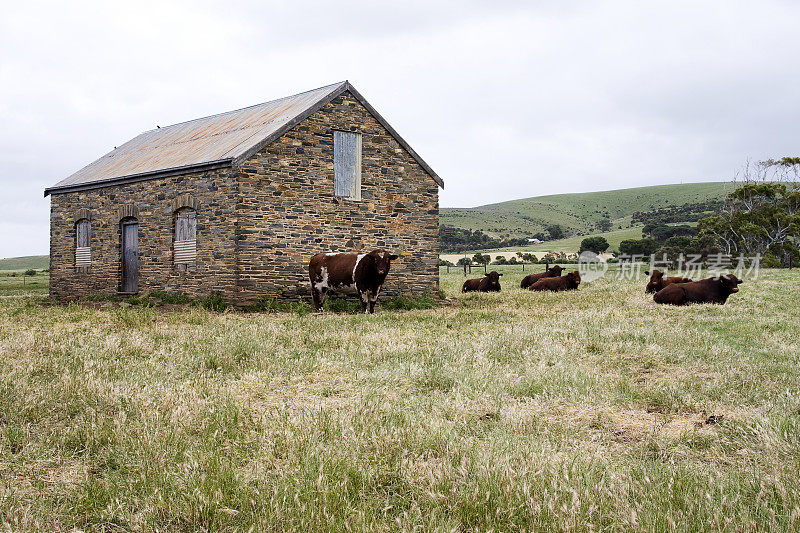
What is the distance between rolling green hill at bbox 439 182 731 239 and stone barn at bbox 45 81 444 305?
83.5 meters

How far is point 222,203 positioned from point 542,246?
81000 millimetres

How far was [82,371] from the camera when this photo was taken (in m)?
6.68

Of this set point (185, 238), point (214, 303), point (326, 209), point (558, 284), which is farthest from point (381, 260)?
point (558, 284)

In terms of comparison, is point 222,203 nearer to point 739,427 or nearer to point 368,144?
point 368,144

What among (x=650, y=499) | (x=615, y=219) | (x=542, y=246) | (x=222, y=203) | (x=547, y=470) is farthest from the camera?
(x=615, y=219)

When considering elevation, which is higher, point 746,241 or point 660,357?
point 746,241

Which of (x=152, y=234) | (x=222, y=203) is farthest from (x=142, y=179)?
(x=222, y=203)

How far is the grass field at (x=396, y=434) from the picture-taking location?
10.7 ft

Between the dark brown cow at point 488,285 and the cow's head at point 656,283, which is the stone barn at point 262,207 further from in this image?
the cow's head at point 656,283

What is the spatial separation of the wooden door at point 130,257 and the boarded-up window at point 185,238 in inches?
104

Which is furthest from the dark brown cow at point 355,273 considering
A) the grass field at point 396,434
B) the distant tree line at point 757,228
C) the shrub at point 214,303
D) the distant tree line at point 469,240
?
the distant tree line at point 469,240

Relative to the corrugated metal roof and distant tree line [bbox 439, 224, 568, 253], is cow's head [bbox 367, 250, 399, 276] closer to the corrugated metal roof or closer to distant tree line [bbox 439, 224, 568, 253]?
the corrugated metal roof

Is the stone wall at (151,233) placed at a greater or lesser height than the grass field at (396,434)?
greater

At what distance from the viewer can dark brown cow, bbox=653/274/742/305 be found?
55.5 ft
